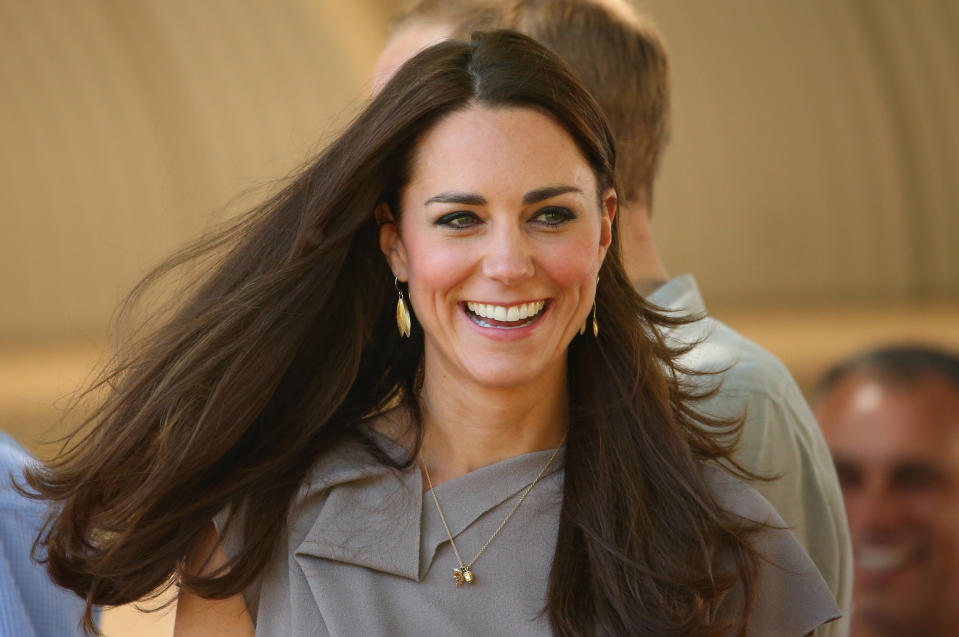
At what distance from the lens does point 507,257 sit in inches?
116

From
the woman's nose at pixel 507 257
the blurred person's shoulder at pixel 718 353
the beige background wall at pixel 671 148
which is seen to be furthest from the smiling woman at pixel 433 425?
the beige background wall at pixel 671 148

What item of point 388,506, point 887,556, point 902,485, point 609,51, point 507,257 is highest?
point 609,51

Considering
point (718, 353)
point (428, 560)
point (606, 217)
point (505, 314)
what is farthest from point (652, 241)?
point (428, 560)

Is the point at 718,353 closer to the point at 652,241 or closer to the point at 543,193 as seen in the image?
the point at 652,241

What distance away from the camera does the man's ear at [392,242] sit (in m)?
3.16

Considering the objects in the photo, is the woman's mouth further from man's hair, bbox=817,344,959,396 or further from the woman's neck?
man's hair, bbox=817,344,959,396

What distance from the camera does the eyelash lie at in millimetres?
2990

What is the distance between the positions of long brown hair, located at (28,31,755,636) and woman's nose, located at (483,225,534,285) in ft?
0.85

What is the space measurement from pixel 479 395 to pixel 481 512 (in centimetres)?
24

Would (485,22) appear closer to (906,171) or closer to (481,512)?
(481,512)

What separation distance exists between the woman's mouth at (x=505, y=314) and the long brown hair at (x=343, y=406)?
0.98ft

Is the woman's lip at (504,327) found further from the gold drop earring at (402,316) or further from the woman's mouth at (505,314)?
the gold drop earring at (402,316)

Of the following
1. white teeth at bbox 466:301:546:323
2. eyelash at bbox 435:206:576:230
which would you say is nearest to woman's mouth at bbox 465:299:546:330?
white teeth at bbox 466:301:546:323

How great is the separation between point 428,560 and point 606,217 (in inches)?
30.0
